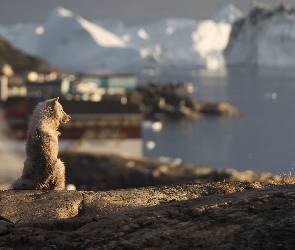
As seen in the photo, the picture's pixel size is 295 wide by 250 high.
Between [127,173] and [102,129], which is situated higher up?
[102,129]

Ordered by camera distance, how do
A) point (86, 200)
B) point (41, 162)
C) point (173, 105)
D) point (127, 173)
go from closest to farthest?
1. point (86, 200)
2. point (41, 162)
3. point (127, 173)
4. point (173, 105)

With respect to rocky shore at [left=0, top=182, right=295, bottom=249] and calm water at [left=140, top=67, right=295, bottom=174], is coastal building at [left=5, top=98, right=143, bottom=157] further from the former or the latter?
rocky shore at [left=0, top=182, right=295, bottom=249]

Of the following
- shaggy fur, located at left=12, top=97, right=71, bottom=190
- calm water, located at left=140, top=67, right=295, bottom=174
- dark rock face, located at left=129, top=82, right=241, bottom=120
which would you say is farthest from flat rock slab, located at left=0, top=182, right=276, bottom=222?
dark rock face, located at left=129, top=82, right=241, bottom=120

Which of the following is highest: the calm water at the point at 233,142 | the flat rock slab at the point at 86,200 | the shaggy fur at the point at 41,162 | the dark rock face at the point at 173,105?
the shaggy fur at the point at 41,162

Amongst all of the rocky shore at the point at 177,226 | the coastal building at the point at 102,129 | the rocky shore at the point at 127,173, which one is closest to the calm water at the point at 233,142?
the coastal building at the point at 102,129

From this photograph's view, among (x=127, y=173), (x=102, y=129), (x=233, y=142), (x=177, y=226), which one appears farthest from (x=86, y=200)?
(x=233, y=142)

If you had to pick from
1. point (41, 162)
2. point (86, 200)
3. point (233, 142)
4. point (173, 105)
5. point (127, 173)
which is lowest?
point (233, 142)

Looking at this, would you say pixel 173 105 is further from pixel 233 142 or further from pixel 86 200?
pixel 86 200

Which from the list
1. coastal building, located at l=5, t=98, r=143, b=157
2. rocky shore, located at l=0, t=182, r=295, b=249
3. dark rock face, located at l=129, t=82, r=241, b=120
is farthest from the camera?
dark rock face, located at l=129, t=82, r=241, b=120

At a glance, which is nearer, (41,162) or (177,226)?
(177,226)

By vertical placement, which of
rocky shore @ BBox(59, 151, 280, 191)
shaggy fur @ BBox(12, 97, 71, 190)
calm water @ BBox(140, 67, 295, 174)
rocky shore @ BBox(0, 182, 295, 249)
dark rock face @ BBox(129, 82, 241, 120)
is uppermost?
shaggy fur @ BBox(12, 97, 71, 190)

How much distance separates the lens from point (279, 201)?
729 cm

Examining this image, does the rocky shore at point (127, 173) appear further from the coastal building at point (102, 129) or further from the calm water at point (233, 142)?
the calm water at point (233, 142)

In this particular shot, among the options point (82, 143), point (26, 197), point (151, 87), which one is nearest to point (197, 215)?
point (26, 197)
